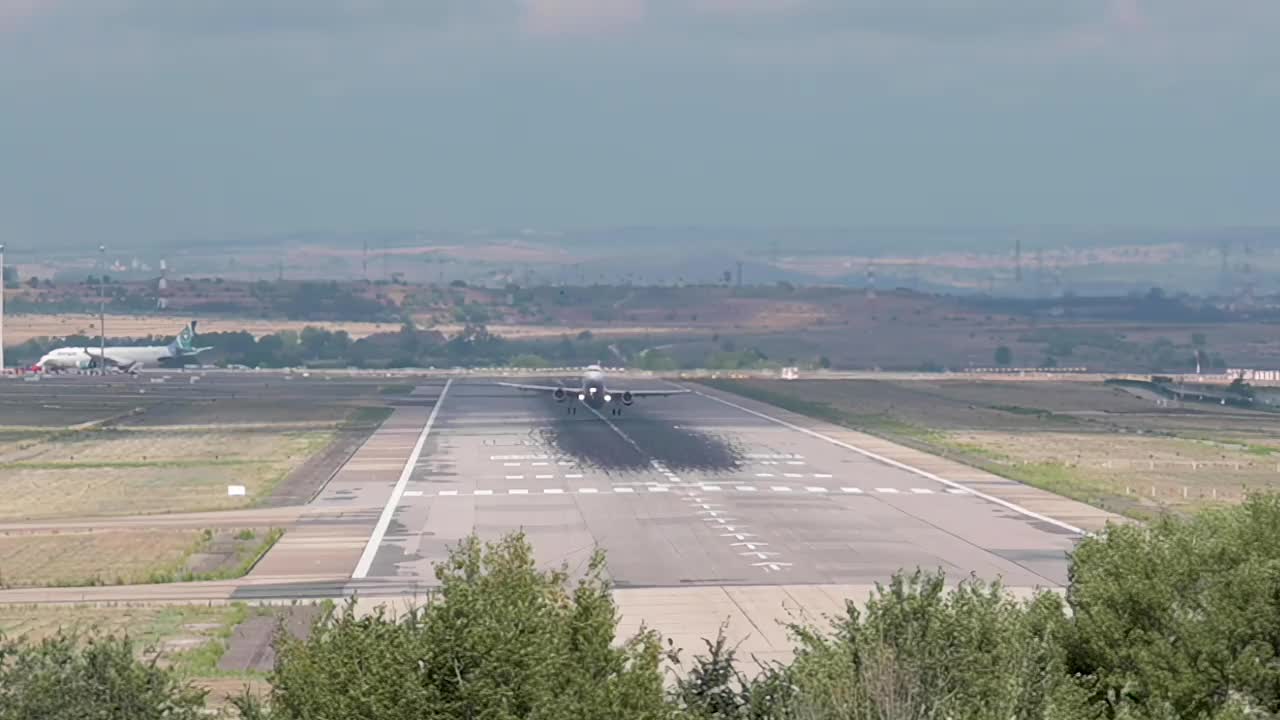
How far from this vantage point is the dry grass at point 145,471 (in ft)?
301

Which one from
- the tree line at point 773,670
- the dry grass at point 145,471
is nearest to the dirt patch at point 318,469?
the dry grass at point 145,471

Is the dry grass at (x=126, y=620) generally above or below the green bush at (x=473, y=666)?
below

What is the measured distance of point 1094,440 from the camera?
136 meters

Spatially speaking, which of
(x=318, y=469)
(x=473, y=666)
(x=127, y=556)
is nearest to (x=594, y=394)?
(x=318, y=469)

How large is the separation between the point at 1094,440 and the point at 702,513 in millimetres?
58014

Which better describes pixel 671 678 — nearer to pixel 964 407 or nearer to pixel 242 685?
pixel 242 685

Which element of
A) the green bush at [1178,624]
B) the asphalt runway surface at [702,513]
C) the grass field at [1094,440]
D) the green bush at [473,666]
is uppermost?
the green bush at [473,666]

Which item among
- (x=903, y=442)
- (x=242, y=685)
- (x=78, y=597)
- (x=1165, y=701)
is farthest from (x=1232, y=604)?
(x=903, y=442)

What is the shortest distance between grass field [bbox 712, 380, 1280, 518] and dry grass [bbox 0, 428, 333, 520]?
39.8m

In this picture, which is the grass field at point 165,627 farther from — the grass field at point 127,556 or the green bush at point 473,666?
the green bush at point 473,666

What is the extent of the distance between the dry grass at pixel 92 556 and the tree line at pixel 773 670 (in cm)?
3403

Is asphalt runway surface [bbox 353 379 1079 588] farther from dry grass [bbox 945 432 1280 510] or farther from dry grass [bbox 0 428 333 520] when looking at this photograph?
dry grass [bbox 945 432 1280 510]

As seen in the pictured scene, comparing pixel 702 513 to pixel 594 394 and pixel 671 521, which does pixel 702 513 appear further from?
pixel 594 394

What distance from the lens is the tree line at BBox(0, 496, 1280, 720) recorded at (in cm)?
2922
